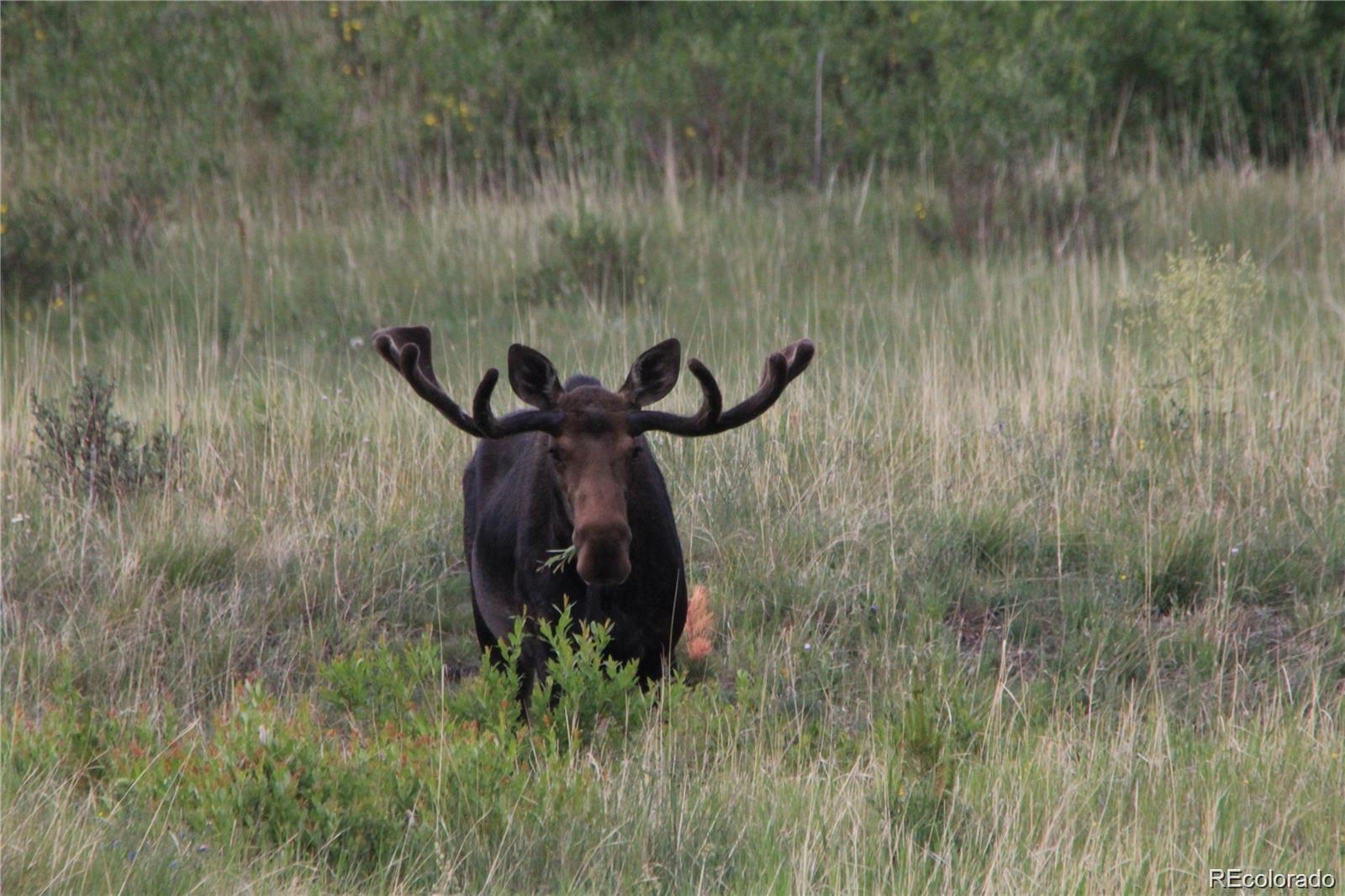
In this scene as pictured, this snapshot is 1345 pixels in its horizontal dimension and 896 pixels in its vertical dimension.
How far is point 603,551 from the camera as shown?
4.52 meters

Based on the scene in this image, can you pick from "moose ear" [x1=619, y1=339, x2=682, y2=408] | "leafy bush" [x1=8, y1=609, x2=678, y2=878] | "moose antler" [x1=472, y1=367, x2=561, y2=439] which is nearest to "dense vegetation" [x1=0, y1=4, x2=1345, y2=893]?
"leafy bush" [x1=8, y1=609, x2=678, y2=878]

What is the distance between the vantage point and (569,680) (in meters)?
4.86

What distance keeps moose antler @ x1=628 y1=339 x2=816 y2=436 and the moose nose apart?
1.32ft

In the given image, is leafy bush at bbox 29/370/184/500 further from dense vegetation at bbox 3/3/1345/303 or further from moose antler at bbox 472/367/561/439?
dense vegetation at bbox 3/3/1345/303

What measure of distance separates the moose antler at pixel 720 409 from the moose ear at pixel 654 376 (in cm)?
9

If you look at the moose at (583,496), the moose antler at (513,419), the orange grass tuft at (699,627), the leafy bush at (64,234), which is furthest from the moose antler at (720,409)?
the leafy bush at (64,234)

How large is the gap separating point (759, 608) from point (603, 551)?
203 cm

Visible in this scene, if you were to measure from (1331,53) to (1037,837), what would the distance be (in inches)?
535

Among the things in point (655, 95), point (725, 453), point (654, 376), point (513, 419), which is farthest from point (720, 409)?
point (655, 95)

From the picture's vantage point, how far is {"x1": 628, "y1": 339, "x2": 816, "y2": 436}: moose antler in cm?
482

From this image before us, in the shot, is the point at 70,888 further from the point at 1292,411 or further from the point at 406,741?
the point at 1292,411

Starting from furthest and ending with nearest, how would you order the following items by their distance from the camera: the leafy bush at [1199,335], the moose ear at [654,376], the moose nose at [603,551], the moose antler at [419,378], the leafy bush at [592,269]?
the leafy bush at [592,269], the leafy bush at [1199,335], the moose ear at [654,376], the moose antler at [419,378], the moose nose at [603,551]

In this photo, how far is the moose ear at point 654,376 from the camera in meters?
4.97

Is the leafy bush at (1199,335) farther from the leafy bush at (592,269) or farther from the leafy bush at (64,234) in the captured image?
the leafy bush at (64,234)
